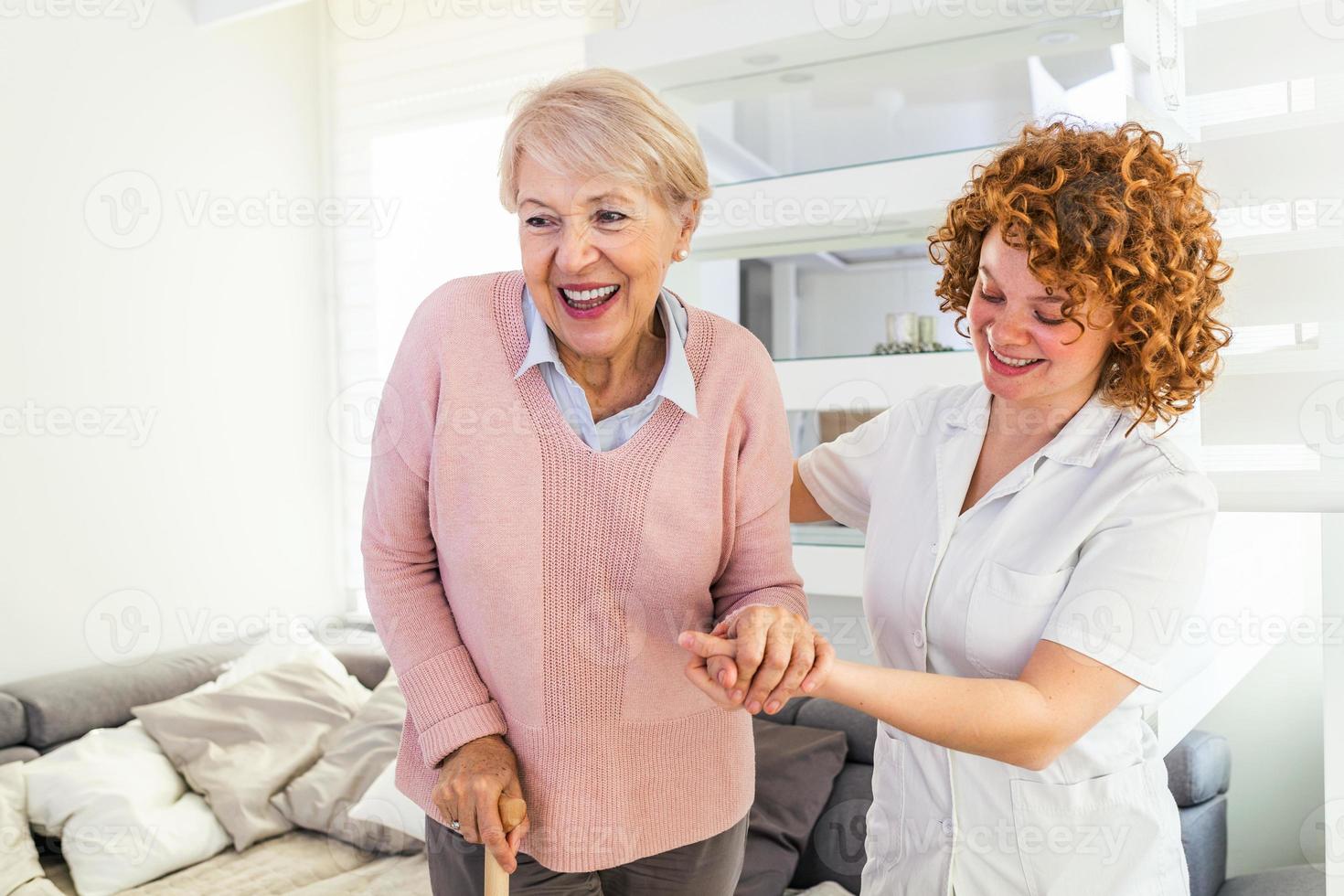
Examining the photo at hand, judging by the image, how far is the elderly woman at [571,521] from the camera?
1.15 m

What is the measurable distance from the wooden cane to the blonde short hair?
657 mm

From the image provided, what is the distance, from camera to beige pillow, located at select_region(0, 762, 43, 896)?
2.52 metres

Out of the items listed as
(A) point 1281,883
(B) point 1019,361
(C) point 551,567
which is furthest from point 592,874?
(A) point 1281,883

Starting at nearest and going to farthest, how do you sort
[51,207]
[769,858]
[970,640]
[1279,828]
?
1. [970,640]
2. [769,858]
3. [1279,828]
4. [51,207]

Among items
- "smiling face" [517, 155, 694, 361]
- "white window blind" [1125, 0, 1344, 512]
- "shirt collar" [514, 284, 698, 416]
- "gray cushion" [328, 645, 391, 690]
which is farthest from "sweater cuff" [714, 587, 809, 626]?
"gray cushion" [328, 645, 391, 690]

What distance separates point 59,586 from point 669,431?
2.98 m

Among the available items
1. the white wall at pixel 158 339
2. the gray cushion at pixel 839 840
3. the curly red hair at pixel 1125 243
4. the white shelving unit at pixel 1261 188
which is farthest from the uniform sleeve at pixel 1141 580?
the white wall at pixel 158 339

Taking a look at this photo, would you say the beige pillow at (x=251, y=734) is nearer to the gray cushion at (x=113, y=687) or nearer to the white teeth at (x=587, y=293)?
the gray cushion at (x=113, y=687)

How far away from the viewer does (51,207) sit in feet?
11.2

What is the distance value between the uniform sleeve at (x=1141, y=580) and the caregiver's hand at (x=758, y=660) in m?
0.36

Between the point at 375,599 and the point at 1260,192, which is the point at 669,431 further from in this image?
the point at 1260,192

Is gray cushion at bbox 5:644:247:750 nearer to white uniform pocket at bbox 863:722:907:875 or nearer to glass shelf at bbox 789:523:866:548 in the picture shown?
glass shelf at bbox 789:523:866:548

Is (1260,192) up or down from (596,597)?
up

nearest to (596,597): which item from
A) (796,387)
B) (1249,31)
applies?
(796,387)
